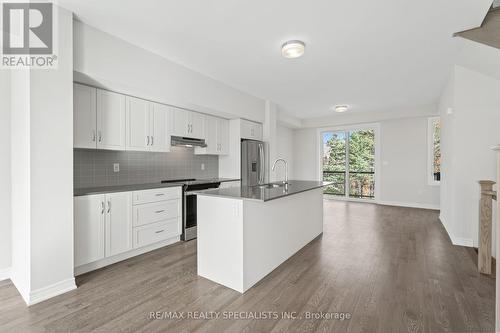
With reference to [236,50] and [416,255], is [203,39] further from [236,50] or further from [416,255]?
[416,255]

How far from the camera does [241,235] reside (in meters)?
2.19

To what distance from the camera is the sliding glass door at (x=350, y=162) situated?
7.03 m

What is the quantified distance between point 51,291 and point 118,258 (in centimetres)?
79

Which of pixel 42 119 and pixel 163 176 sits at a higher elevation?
pixel 42 119

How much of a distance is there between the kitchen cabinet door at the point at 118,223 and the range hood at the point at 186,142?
1.16 m

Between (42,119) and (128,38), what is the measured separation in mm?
1318

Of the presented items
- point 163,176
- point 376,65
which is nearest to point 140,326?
point 163,176

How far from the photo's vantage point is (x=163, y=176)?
406 centimetres

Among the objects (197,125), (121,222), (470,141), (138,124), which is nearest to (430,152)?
(470,141)

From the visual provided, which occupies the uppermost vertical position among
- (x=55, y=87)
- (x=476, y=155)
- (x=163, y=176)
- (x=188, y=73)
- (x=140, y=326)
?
(x=188, y=73)

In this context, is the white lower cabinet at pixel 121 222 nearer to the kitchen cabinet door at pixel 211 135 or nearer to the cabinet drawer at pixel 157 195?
the cabinet drawer at pixel 157 195

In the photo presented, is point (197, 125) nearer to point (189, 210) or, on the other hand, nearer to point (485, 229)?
point (189, 210)

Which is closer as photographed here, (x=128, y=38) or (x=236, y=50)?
(x=128, y=38)

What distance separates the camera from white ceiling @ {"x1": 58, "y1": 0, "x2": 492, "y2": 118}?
217 centimetres
